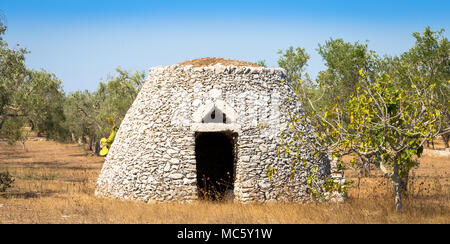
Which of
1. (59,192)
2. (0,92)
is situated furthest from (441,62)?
(0,92)

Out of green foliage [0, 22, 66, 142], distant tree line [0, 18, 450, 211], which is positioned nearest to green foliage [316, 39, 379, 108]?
distant tree line [0, 18, 450, 211]

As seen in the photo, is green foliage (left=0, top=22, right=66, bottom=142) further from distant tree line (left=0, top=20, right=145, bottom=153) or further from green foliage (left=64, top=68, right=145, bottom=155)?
green foliage (left=64, top=68, right=145, bottom=155)

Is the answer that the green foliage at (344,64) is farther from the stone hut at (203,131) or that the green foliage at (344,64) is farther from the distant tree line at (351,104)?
the stone hut at (203,131)

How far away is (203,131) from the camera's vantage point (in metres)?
13.0

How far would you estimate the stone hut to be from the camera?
1277cm

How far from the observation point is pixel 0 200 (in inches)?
580

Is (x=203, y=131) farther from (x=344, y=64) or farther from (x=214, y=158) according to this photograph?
(x=344, y=64)

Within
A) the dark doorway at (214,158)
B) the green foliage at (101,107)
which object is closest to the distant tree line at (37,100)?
the green foliage at (101,107)

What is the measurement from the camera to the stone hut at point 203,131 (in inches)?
503

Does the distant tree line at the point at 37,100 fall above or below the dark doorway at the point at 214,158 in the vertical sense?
above

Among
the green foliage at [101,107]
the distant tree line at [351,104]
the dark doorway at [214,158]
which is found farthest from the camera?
the green foliage at [101,107]

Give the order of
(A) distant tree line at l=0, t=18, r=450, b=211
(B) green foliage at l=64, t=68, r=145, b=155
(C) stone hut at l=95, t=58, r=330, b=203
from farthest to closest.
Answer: (B) green foliage at l=64, t=68, r=145, b=155 → (C) stone hut at l=95, t=58, r=330, b=203 → (A) distant tree line at l=0, t=18, r=450, b=211
